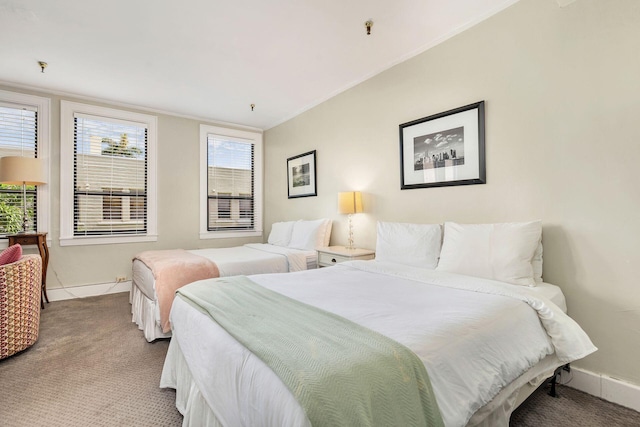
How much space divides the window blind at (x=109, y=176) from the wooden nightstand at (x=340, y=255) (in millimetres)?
2820

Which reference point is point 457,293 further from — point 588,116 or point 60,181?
point 60,181

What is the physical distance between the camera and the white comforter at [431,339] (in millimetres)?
1007

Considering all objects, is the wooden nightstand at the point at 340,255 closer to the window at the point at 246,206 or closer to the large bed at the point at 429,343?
the large bed at the point at 429,343

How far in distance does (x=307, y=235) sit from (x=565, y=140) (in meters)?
2.75

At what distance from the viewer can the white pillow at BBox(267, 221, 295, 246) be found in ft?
14.2

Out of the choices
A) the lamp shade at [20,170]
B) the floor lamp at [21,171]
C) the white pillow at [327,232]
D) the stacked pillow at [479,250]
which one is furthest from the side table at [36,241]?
the stacked pillow at [479,250]

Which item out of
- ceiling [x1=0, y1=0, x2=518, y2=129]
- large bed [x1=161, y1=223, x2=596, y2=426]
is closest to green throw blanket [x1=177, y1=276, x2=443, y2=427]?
large bed [x1=161, y1=223, x2=596, y2=426]

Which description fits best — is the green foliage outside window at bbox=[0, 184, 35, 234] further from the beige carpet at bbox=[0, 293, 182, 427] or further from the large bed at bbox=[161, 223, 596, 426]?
the large bed at bbox=[161, 223, 596, 426]

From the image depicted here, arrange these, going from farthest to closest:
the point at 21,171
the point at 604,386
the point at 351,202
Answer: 1. the point at 351,202
2. the point at 21,171
3. the point at 604,386

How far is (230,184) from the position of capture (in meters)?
5.28

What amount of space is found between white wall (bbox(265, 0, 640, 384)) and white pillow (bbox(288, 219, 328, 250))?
130 centimetres

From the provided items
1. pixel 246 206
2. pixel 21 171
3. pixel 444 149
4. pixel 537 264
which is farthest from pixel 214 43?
pixel 537 264

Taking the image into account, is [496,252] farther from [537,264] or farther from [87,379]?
[87,379]

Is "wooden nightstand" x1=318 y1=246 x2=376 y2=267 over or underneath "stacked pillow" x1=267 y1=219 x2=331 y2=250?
underneath
